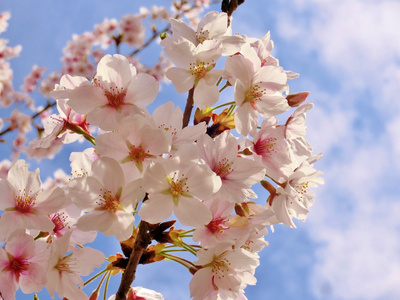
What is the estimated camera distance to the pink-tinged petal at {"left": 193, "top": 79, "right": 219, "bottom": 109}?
1325 millimetres

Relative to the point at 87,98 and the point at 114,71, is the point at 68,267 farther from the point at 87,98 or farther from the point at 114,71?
the point at 114,71

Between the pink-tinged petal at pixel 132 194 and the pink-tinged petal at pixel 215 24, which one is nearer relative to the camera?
the pink-tinged petal at pixel 132 194

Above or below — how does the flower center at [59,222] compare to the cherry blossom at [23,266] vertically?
above

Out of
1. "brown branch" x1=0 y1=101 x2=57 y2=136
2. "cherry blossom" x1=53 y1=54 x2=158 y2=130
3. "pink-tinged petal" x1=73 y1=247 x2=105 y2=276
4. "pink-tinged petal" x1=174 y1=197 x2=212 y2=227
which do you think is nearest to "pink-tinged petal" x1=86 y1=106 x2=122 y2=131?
"cherry blossom" x1=53 y1=54 x2=158 y2=130

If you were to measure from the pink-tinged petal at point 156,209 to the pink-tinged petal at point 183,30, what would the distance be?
644 mm

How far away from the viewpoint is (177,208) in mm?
1245

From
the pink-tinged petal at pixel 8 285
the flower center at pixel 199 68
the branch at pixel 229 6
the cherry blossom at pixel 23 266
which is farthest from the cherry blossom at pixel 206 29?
the pink-tinged petal at pixel 8 285

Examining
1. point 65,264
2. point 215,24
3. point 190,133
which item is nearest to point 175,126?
point 190,133

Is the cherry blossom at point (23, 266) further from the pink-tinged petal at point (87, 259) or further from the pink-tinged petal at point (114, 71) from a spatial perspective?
the pink-tinged petal at point (114, 71)

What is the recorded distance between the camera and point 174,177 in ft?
4.06

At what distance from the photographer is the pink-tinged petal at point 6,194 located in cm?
139

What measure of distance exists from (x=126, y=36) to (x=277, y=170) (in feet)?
19.6

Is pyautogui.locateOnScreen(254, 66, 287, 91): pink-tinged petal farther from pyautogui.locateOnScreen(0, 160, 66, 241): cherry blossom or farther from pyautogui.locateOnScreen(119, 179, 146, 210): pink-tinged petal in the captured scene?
pyautogui.locateOnScreen(0, 160, 66, 241): cherry blossom

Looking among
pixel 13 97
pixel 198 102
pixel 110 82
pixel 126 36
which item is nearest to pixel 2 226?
pixel 110 82
